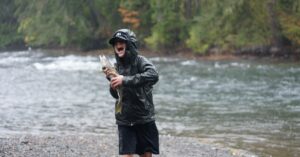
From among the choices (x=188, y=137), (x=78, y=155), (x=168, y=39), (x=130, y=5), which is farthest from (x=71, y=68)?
(x=78, y=155)

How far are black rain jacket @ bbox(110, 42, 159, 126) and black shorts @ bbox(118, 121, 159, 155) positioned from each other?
11 cm

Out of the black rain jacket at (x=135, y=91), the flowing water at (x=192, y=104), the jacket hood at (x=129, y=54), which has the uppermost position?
the jacket hood at (x=129, y=54)

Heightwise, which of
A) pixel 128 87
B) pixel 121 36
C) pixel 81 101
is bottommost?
pixel 81 101

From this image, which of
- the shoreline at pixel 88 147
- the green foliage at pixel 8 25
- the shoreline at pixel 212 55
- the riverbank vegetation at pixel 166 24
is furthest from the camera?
the green foliage at pixel 8 25

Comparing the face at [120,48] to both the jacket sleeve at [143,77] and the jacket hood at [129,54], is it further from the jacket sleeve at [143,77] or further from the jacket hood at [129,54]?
the jacket sleeve at [143,77]

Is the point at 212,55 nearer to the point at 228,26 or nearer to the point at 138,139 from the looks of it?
the point at 228,26

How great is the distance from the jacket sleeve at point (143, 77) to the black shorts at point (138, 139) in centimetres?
62

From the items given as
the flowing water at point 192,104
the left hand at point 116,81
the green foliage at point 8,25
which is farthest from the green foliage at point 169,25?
the left hand at point 116,81

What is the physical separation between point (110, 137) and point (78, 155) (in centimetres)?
339

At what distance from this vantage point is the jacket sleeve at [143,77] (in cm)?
686

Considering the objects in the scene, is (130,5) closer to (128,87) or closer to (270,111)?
(270,111)

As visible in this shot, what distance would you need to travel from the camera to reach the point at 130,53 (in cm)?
701

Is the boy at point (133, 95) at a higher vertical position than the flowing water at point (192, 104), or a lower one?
higher

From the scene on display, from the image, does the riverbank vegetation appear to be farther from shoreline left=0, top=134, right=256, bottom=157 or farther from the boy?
the boy
